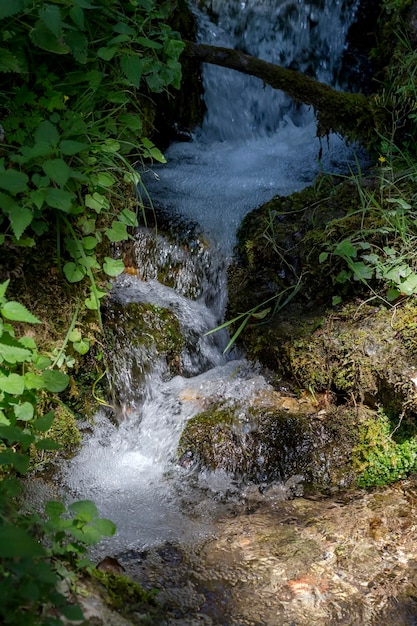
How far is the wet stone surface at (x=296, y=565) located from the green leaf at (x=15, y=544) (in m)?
0.84

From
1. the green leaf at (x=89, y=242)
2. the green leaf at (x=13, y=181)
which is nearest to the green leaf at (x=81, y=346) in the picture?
the green leaf at (x=89, y=242)

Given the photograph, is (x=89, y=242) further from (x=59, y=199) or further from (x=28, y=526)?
(x=28, y=526)

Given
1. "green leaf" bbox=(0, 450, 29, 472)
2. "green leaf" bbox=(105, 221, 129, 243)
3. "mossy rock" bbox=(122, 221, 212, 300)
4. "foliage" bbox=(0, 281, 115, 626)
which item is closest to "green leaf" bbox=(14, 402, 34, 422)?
"foliage" bbox=(0, 281, 115, 626)

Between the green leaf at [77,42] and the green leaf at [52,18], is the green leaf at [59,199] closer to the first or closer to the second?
the green leaf at [52,18]

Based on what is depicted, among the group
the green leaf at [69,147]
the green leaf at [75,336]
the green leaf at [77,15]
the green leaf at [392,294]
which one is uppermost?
the green leaf at [77,15]

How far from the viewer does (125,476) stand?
9.91ft

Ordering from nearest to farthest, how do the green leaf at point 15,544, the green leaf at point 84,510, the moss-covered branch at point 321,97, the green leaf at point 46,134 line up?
the green leaf at point 15,544
the green leaf at point 84,510
the green leaf at point 46,134
the moss-covered branch at point 321,97

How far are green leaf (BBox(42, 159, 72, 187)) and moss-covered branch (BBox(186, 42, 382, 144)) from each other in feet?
7.22

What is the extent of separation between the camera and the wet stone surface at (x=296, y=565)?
217cm

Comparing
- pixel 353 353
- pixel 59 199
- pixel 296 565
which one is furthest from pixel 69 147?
pixel 296 565

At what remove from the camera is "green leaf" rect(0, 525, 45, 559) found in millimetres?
1312

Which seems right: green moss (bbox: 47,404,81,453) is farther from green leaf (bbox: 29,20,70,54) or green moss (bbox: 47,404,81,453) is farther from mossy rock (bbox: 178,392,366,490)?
A: green leaf (bbox: 29,20,70,54)

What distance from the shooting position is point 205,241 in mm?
3977

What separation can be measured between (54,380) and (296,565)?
3.88 feet
